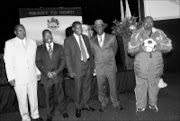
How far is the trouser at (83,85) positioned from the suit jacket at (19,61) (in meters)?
0.76

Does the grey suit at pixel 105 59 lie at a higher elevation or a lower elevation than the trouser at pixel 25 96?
higher

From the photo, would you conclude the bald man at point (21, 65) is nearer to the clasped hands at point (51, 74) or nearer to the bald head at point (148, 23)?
the clasped hands at point (51, 74)

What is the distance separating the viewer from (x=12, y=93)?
395 centimetres

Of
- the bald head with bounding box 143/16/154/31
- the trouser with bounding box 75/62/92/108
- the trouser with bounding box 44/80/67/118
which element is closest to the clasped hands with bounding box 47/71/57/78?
the trouser with bounding box 44/80/67/118

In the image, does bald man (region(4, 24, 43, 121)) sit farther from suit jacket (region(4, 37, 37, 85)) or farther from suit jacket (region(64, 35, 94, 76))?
suit jacket (region(64, 35, 94, 76))

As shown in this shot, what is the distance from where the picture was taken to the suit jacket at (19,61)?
9.93ft

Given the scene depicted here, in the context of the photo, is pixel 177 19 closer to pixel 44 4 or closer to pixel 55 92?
pixel 44 4

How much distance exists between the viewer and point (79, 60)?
134 inches

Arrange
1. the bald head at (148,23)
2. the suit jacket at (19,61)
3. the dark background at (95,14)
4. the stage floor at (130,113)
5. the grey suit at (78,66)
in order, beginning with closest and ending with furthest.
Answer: the suit jacket at (19,61) < the bald head at (148,23) < the stage floor at (130,113) < the grey suit at (78,66) < the dark background at (95,14)

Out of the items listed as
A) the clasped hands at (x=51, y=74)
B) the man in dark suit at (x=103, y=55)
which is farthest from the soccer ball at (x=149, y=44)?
the clasped hands at (x=51, y=74)

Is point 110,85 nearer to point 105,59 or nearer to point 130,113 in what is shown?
point 105,59

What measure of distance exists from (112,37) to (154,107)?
4.65 ft

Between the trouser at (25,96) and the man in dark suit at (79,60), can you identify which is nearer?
the trouser at (25,96)

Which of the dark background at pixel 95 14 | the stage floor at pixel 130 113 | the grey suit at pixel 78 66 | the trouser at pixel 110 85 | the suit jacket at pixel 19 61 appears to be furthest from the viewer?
the dark background at pixel 95 14
